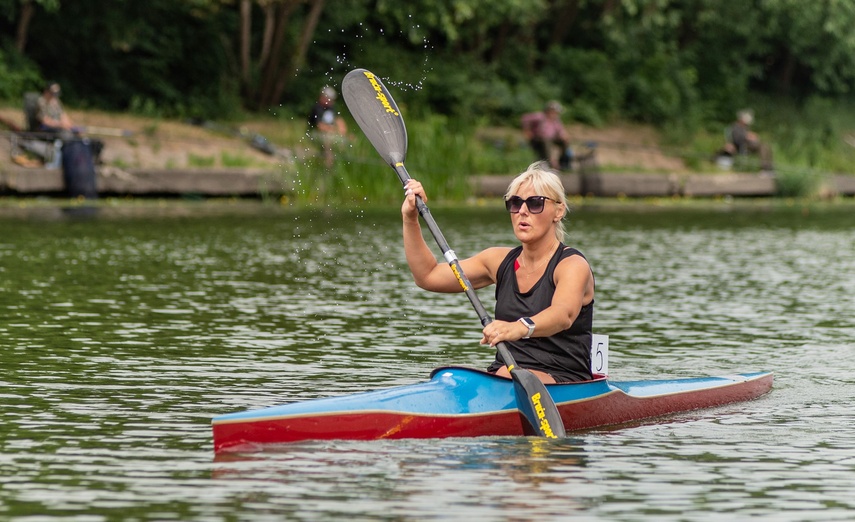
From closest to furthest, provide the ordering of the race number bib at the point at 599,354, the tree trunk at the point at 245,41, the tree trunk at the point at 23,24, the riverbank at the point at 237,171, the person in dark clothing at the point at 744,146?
the race number bib at the point at 599,354, the riverbank at the point at 237,171, the tree trunk at the point at 23,24, the tree trunk at the point at 245,41, the person in dark clothing at the point at 744,146

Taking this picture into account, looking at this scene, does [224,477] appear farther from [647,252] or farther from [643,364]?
[647,252]

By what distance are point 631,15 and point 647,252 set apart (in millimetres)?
20161

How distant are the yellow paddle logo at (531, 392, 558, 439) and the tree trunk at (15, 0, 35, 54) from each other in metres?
24.1

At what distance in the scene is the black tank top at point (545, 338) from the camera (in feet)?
29.0

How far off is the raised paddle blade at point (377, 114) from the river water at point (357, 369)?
1439mm

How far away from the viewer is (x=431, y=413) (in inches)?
329

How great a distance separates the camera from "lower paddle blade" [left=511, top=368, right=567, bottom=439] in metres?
8.50

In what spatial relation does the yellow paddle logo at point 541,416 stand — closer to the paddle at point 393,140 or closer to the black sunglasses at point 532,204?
the paddle at point 393,140

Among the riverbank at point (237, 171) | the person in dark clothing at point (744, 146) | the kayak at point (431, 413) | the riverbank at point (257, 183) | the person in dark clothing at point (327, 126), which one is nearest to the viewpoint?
the kayak at point (431, 413)

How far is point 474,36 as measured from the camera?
1556 inches

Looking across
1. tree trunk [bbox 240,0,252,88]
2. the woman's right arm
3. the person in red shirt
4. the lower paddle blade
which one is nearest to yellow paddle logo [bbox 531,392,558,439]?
the lower paddle blade

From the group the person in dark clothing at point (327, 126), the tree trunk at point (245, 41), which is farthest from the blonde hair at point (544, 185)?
the tree trunk at point (245, 41)

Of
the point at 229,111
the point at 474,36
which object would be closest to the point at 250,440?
the point at 229,111

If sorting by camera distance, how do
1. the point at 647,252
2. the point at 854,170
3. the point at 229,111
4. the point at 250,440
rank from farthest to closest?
the point at 854,170 → the point at 229,111 → the point at 647,252 → the point at 250,440
